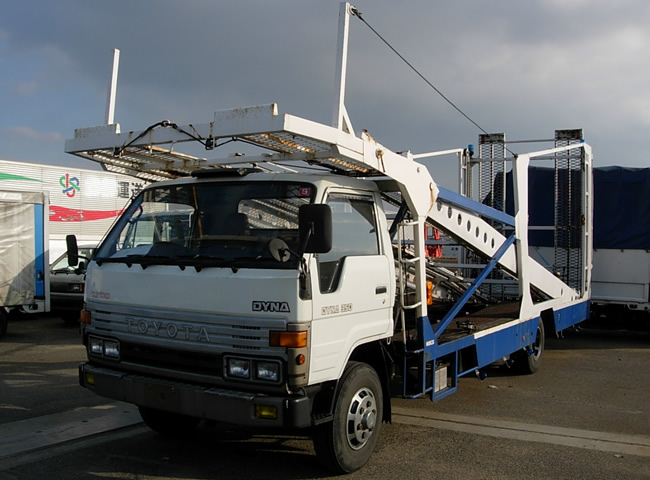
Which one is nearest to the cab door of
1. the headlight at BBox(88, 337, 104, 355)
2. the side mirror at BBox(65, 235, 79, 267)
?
the headlight at BBox(88, 337, 104, 355)

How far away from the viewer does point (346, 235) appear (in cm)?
491

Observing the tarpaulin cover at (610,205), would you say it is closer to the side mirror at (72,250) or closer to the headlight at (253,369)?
the side mirror at (72,250)

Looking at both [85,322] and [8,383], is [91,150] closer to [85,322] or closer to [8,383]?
[85,322]

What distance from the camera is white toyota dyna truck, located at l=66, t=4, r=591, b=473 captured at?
13.9ft

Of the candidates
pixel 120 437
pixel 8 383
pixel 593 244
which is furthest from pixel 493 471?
pixel 593 244

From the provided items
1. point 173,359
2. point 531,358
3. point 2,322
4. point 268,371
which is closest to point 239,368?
point 268,371

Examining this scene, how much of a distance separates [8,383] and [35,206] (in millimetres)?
5347

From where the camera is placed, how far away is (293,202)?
15.4 feet

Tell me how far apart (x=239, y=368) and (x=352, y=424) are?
1043 millimetres

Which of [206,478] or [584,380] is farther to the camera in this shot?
[584,380]

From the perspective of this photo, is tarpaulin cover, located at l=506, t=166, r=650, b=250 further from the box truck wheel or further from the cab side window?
the box truck wheel

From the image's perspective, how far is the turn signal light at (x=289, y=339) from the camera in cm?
414

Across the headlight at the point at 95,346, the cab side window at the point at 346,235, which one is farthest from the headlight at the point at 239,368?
the headlight at the point at 95,346

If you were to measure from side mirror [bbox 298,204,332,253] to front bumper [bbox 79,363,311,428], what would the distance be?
103cm
